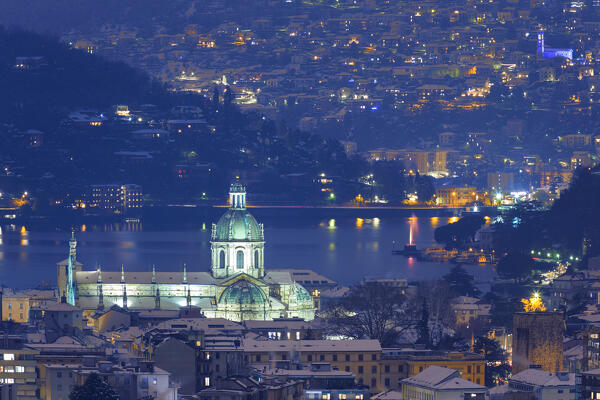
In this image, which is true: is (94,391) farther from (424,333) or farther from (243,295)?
(243,295)

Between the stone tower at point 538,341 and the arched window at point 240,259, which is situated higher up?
the arched window at point 240,259

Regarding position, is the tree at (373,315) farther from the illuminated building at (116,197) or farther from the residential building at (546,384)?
the illuminated building at (116,197)


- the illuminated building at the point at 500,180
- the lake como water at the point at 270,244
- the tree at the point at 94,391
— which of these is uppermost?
the illuminated building at the point at 500,180

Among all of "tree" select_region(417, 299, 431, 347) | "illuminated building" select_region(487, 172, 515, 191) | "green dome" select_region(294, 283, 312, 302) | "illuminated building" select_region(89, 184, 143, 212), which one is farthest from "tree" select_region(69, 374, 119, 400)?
"illuminated building" select_region(487, 172, 515, 191)

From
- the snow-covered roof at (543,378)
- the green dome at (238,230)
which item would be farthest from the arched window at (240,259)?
the snow-covered roof at (543,378)

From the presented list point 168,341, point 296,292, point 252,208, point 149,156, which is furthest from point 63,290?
point 149,156

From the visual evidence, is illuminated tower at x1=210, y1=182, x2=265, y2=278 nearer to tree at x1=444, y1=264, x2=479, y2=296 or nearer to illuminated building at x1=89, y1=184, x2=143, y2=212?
tree at x1=444, y1=264, x2=479, y2=296
